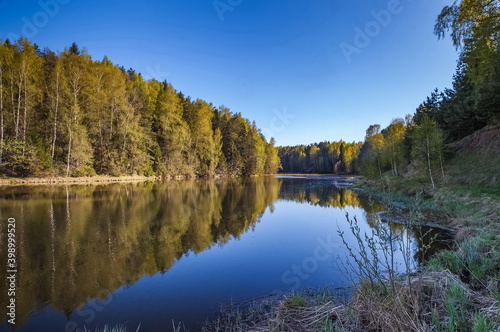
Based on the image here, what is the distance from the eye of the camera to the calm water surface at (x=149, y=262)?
202 inches

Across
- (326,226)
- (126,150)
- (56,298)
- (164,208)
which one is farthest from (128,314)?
(126,150)

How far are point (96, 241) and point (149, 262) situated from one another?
2.96m

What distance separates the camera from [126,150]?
38938 mm

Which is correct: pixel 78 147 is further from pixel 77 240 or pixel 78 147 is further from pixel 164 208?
pixel 77 240

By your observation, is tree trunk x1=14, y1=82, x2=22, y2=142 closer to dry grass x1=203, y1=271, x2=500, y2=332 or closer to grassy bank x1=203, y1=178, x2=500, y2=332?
grassy bank x1=203, y1=178, x2=500, y2=332

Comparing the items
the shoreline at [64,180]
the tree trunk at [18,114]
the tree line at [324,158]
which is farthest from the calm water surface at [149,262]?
the tree line at [324,158]

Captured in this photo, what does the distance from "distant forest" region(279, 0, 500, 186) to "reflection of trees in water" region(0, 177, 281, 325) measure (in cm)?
1318

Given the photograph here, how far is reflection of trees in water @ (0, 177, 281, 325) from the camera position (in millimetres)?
5961

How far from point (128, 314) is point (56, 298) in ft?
5.92

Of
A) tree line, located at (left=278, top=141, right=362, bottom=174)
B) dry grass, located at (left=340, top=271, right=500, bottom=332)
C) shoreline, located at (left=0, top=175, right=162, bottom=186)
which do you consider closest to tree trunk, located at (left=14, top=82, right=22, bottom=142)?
shoreline, located at (left=0, top=175, right=162, bottom=186)

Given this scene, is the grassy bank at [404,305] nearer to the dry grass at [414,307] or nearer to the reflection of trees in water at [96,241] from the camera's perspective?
the dry grass at [414,307]

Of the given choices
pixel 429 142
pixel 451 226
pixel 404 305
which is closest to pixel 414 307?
pixel 404 305

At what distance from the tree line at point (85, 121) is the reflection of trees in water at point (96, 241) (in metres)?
17.1

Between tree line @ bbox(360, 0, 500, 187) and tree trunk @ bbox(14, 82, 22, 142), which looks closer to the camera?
tree line @ bbox(360, 0, 500, 187)
